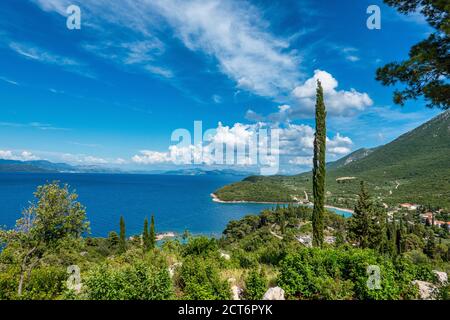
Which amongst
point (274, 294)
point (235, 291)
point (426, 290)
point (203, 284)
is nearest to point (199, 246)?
point (235, 291)

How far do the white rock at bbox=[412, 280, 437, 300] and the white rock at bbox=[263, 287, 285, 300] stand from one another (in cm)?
390

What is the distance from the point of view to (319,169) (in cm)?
1673

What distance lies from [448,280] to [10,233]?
15.1m

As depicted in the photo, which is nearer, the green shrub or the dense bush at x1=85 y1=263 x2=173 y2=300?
the dense bush at x1=85 y1=263 x2=173 y2=300

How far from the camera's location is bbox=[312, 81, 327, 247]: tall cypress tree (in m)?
16.3

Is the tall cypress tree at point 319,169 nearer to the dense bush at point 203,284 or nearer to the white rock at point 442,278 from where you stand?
the white rock at point 442,278

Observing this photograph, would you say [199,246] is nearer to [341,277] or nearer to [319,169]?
[341,277]

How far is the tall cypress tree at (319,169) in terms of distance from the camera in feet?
53.4

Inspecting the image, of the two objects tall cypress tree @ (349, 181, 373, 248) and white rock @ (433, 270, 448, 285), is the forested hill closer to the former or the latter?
tall cypress tree @ (349, 181, 373, 248)

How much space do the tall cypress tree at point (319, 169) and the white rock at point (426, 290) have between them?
920cm

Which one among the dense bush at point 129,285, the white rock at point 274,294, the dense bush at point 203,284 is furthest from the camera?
the white rock at point 274,294

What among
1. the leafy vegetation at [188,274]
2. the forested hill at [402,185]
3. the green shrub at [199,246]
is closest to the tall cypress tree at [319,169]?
the leafy vegetation at [188,274]

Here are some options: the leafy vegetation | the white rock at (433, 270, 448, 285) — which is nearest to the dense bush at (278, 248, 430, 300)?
the leafy vegetation
